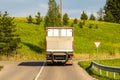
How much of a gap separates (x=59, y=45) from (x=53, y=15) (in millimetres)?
21422

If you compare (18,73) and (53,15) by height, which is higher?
(53,15)

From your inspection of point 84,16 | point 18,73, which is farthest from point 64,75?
point 84,16

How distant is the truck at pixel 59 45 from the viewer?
3656 cm

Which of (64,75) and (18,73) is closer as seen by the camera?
(64,75)

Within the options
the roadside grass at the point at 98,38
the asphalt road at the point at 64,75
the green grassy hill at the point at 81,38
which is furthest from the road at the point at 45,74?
the roadside grass at the point at 98,38

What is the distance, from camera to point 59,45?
3688 cm

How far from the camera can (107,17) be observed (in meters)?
125

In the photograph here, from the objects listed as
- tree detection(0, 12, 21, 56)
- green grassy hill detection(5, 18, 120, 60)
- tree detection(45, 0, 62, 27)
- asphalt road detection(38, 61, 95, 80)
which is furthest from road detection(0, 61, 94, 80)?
tree detection(45, 0, 62, 27)

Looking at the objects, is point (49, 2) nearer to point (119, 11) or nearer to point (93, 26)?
point (93, 26)

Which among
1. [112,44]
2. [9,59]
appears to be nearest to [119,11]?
[112,44]

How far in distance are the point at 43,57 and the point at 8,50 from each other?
5.10 metres

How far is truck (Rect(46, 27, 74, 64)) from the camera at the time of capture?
3656cm

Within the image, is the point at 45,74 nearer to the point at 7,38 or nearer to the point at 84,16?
the point at 7,38

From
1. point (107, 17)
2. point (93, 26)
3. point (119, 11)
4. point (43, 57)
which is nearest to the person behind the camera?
point (43, 57)
